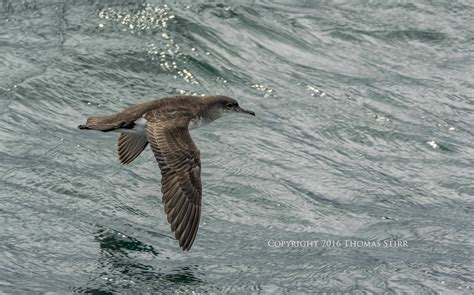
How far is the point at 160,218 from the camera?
9953 mm

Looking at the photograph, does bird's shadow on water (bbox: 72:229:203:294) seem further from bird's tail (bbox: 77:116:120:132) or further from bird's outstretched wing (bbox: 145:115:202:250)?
bird's tail (bbox: 77:116:120:132)

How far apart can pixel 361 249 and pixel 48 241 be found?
111 inches

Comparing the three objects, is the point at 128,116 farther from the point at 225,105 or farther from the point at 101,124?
the point at 225,105

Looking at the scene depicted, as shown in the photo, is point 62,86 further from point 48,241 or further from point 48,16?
point 48,241

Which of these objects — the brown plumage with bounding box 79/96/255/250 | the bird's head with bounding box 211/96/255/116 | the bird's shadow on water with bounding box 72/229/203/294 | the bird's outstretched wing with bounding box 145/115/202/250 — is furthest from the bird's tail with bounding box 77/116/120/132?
the bird's head with bounding box 211/96/255/116

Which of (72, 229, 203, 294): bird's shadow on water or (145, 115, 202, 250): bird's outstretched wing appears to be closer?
(72, 229, 203, 294): bird's shadow on water

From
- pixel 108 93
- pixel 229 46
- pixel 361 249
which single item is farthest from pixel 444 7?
pixel 361 249

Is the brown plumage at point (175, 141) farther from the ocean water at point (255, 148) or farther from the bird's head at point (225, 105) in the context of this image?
the ocean water at point (255, 148)

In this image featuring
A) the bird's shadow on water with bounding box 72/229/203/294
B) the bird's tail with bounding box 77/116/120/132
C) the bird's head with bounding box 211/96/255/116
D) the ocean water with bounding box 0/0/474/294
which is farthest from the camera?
the bird's head with bounding box 211/96/255/116

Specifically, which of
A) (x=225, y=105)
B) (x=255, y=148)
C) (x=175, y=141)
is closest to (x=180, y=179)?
(x=175, y=141)

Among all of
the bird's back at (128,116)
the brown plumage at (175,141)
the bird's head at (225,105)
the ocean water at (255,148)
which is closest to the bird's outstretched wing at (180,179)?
the brown plumage at (175,141)

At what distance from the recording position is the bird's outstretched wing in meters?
8.78

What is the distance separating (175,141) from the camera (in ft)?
30.7

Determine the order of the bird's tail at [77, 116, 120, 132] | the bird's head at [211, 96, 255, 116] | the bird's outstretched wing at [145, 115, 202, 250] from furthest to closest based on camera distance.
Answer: the bird's head at [211, 96, 255, 116] → the bird's tail at [77, 116, 120, 132] → the bird's outstretched wing at [145, 115, 202, 250]
